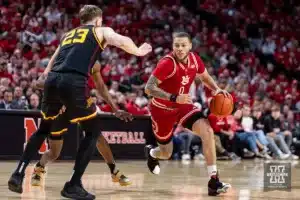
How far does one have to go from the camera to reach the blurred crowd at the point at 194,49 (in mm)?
17188

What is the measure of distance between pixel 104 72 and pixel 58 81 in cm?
1132

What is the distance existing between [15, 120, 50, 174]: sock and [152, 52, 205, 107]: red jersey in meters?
1.58

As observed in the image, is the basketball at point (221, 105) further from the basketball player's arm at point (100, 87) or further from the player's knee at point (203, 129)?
the basketball player's arm at point (100, 87)

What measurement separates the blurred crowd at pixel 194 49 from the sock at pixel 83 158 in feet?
24.9

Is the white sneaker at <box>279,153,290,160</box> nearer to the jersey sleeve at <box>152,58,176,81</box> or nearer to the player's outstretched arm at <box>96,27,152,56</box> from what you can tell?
the jersey sleeve at <box>152,58,176,81</box>

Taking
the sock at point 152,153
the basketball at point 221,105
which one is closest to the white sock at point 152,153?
the sock at point 152,153

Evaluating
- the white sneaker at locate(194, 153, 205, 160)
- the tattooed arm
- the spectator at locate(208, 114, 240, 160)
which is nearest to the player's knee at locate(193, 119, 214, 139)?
the tattooed arm

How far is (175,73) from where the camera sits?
886cm

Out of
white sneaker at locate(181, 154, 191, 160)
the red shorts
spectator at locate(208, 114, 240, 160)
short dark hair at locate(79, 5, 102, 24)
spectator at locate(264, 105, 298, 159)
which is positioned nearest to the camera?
short dark hair at locate(79, 5, 102, 24)

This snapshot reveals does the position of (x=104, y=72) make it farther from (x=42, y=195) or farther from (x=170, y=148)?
(x=42, y=195)

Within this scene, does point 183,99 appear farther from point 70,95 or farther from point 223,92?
point 70,95

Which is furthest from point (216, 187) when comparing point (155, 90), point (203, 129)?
point (155, 90)

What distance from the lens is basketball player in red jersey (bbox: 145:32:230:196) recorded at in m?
8.59

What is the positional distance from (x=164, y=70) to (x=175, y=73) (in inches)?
6.2
